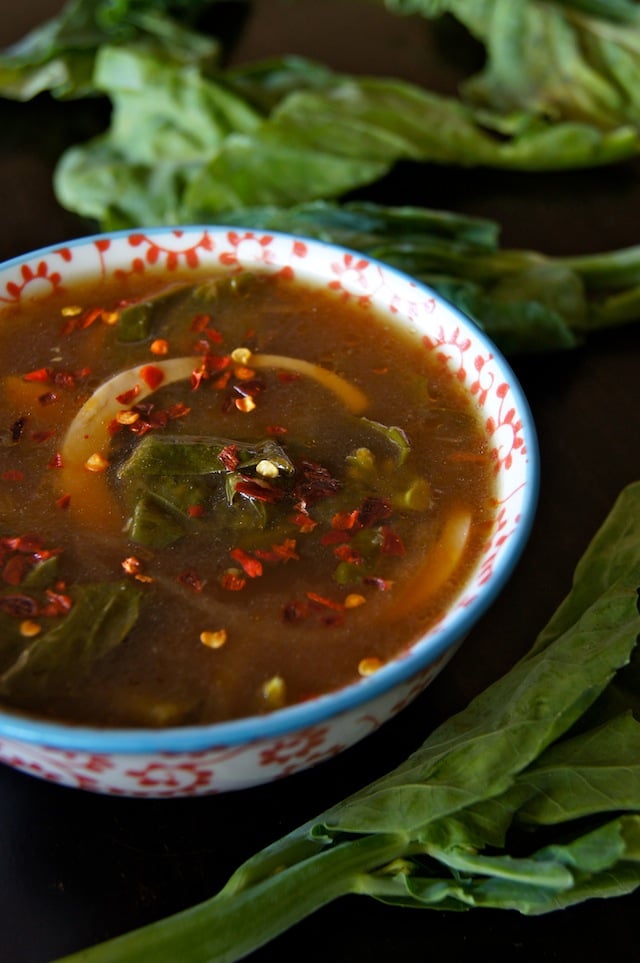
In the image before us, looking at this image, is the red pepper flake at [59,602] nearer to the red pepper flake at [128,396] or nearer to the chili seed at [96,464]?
the chili seed at [96,464]

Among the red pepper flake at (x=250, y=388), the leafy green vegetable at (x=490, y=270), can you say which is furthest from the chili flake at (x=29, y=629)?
the leafy green vegetable at (x=490, y=270)

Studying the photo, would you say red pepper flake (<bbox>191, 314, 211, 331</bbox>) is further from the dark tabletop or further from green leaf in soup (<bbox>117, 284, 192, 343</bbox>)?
the dark tabletop

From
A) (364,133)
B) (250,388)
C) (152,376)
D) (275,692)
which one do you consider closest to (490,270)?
(364,133)

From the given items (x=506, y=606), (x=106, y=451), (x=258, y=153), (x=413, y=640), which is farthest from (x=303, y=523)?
(x=258, y=153)

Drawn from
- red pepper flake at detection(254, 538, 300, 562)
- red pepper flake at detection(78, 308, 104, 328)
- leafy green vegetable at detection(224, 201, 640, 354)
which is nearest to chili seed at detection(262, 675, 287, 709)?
red pepper flake at detection(254, 538, 300, 562)

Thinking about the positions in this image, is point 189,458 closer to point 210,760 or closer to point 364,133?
point 210,760

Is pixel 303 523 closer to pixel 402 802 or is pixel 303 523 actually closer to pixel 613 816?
pixel 402 802
